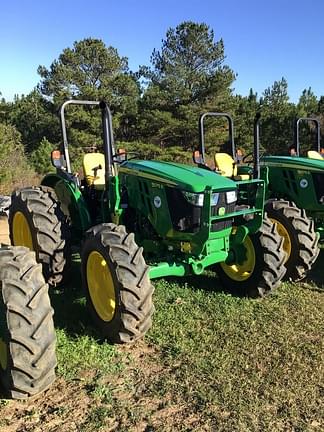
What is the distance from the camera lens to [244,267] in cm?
558

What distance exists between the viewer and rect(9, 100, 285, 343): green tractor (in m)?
4.18

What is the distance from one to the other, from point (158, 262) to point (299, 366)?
172 centimetres

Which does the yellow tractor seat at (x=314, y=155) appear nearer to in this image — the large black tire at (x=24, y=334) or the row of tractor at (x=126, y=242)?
the row of tractor at (x=126, y=242)

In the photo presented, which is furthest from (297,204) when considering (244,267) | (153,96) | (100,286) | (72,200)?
(153,96)

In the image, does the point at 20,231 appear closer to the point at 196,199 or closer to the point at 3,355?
the point at 196,199

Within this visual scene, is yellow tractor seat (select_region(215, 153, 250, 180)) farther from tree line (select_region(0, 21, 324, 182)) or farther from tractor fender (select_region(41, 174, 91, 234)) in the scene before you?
tree line (select_region(0, 21, 324, 182))

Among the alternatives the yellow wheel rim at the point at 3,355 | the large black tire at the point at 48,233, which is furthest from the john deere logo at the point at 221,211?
the yellow wheel rim at the point at 3,355

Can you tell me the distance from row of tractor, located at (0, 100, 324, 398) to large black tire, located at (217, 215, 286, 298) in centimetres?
1

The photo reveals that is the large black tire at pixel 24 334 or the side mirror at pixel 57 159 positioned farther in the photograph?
the side mirror at pixel 57 159

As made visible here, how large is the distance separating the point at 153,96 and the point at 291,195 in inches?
780

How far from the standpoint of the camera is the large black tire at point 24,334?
322cm

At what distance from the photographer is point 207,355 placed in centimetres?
409

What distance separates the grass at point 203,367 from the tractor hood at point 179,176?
135cm

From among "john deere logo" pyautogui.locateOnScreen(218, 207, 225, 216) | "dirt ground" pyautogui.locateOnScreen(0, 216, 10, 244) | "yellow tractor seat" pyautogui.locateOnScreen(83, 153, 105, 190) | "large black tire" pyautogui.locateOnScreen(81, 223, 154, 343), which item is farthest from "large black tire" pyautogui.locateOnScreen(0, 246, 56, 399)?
"dirt ground" pyautogui.locateOnScreen(0, 216, 10, 244)
